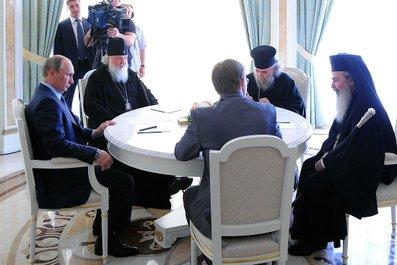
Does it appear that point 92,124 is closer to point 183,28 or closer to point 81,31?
point 81,31

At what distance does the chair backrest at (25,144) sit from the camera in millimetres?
2623

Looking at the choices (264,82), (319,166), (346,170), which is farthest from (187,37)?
→ (346,170)

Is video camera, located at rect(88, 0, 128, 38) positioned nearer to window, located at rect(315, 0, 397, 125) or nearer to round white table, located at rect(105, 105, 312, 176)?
round white table, located at rect(105, 105, 312, 176)

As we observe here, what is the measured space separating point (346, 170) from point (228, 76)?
0.92 metres

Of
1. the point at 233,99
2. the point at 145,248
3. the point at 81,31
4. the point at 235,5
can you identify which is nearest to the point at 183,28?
the point at 235,5

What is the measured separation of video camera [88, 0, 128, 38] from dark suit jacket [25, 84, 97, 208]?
2.30m

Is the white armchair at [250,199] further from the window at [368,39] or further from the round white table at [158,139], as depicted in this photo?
the window at [368,39]

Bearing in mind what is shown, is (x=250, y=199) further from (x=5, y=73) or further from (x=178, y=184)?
(x=5, y=73)

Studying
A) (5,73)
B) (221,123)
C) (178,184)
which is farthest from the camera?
(5,73)

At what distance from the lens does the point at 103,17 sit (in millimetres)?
4980

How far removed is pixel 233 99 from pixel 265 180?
412 millimetres

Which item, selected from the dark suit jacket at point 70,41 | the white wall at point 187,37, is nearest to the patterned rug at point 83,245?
the dark suit jacket at point 70,41

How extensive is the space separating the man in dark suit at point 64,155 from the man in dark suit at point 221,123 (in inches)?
27.1

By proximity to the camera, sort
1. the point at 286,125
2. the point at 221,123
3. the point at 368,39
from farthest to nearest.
Answer: 1. the point at 368,39
2. the point at 286,125
3. the point at 221,123
